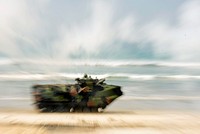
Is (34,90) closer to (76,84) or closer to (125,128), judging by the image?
(76,84)

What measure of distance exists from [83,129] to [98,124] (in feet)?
9.84

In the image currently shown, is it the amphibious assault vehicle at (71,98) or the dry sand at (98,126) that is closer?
the dry sand at (98,126)

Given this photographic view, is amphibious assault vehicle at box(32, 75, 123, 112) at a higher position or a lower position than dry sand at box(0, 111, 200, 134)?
higher

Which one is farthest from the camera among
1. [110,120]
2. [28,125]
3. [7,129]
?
[110,120]

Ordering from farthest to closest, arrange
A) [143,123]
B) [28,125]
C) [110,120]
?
[110,120] → [143,123] → [28,125]

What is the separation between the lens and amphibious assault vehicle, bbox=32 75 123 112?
4259 centimetres

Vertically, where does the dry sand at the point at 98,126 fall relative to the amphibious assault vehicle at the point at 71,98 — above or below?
below

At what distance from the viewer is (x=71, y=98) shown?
140 feet

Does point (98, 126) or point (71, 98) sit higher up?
point (71, 98)

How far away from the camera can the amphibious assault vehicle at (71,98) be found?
42.6 meters

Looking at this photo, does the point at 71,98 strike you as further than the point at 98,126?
Yes

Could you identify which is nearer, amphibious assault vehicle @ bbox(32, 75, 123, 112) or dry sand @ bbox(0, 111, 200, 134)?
dry sand @ bbox(0, 111, 200, 134)

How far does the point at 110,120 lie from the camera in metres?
34.2

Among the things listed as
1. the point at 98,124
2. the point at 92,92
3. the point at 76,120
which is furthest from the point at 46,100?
the point at 98,124
